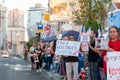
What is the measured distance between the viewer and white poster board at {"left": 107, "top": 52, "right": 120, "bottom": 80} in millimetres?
8683

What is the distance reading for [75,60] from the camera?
15.7 meters

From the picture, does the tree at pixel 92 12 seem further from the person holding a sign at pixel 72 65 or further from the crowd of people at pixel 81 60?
the person holding a sign at pixel 72 65

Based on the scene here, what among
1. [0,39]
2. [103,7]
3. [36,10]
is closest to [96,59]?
[103,7]

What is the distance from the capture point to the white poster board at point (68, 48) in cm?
1562

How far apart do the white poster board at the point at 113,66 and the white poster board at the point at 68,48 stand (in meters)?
6.76

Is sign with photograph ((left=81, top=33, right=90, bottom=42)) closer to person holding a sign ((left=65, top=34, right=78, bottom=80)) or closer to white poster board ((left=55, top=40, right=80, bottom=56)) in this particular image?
white poster board ((left=55, top=40, right=80, bottom=56))

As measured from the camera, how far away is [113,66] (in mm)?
8727

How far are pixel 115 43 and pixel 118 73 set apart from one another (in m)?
1.72

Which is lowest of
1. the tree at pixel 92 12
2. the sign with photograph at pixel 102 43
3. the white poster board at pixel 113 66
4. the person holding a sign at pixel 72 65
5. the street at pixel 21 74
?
the street at pixel 21 74

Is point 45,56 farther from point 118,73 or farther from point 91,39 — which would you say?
point 118,73

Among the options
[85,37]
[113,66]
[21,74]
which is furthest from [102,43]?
[21,74]

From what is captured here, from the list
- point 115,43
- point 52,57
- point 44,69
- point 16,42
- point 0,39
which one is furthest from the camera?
point 16,42

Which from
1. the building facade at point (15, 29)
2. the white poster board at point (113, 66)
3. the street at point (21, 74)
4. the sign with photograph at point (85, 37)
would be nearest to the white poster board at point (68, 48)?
the sign with photograph at point (85, 37)

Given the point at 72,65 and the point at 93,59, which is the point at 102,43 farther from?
the point at 72,65
